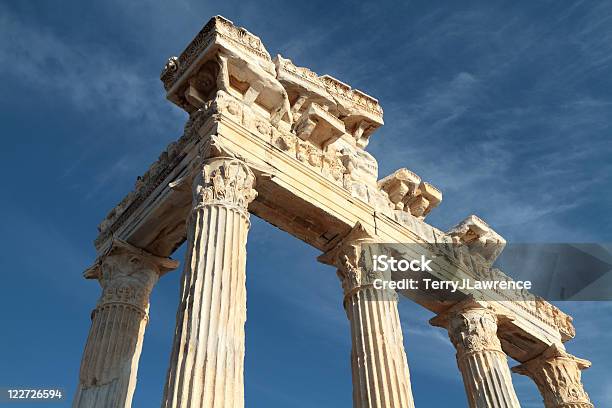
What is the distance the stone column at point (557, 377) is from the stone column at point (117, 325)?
1588cm

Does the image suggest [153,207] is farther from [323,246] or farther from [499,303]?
[499,303]

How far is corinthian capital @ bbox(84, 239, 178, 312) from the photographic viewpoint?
17625 mm

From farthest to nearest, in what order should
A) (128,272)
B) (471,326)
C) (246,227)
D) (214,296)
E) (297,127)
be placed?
(471,326), (297,127), (128,272), (246,227), (214,296)

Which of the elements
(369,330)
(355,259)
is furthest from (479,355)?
(355,259)

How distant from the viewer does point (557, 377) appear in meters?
24.5

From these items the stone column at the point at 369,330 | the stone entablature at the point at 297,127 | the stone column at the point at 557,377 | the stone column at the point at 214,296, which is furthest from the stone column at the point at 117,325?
the stone column at the point at 557,377

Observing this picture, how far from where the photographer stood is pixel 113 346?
1664 centimetres

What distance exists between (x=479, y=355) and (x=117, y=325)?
12.1 m

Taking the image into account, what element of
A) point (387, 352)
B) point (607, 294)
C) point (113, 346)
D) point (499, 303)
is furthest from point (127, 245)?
point (607, 294)

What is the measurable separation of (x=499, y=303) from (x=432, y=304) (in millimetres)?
3125

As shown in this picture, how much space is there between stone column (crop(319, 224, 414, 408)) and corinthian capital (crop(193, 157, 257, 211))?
4254 mm

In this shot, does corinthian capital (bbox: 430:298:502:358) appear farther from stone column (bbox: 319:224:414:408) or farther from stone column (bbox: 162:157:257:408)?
stone column (bbox: 162:157:257:408)

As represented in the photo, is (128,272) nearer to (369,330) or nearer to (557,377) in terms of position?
(369,330)

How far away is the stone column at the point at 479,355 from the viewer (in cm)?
1992
